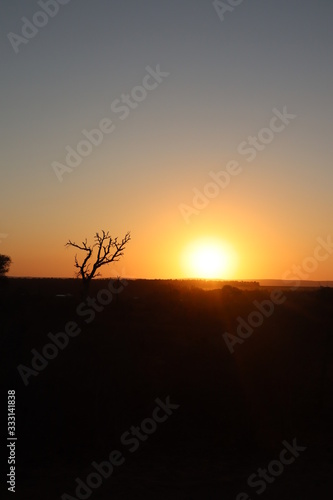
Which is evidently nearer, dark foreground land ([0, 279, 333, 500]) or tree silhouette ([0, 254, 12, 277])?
dark foreground land ([0, 279, 333, 500])

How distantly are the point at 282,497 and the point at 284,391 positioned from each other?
4796 mm

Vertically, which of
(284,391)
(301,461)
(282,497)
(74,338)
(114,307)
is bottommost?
(282,497)

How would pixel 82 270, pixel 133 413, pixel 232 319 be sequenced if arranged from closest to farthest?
pixel 133 413 → pixel 232 319 → pixel 82 270

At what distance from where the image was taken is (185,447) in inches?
520

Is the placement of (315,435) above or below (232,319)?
below

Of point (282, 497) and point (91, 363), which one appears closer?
point (282, 497)

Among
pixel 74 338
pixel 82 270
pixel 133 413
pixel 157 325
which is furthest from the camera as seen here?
pixel 82 270

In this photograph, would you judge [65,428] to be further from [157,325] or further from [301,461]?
[157,325]

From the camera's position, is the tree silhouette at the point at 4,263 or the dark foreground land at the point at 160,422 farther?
the tree silhouette at the point at 4,263

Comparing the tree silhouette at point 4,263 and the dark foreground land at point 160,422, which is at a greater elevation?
the tree silhouette at point 4,263

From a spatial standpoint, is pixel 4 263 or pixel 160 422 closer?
pixel 160 422

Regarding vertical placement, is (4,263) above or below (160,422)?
above

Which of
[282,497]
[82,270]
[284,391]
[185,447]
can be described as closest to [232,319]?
[82,270]

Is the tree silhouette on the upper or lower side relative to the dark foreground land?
upper
